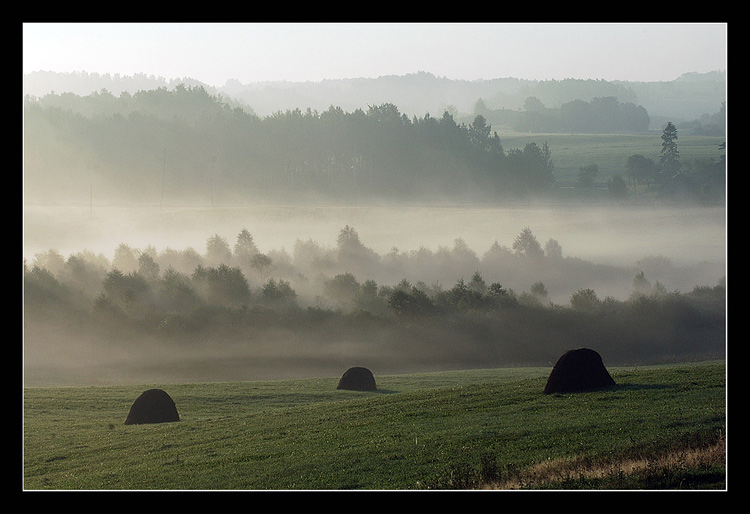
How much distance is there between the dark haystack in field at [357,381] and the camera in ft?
214

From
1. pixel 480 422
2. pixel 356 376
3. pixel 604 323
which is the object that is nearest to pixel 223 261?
pixel 604 323

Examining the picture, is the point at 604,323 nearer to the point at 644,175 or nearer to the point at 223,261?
the point at 644,175

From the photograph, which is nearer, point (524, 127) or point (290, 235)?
point (524, 127)

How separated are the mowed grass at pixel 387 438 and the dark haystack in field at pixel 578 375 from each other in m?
1.04

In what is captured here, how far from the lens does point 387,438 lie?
35406 millimetres

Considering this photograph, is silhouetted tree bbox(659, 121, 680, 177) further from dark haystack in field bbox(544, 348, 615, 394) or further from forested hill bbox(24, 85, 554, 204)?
dark haystack in field bbox(544, 348, 615, 394)

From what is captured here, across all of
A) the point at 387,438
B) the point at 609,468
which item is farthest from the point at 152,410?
the point at 609,468

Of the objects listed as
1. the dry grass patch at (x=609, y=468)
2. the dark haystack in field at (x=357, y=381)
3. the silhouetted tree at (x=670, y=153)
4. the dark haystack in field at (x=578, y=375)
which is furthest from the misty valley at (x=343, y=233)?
the dry grass patch at (x=609, y=468)

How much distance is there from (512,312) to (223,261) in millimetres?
61779

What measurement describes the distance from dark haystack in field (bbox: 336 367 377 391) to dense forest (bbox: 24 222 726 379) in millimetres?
50877

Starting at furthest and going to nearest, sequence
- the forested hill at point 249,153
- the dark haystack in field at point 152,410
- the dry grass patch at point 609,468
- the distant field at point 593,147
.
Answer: the distant field at point 593,147, the forested hill at point 249,153, the dark haystack in field at point 152,410, the dry grass patch at point 609,468

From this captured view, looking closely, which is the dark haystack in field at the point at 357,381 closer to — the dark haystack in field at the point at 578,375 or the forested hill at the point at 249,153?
the dark haystack in field at the point at 578,375
